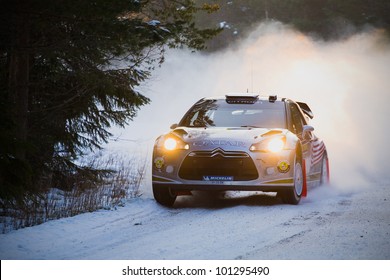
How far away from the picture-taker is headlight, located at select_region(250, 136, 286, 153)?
1107cm

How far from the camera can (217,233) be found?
8945 millimetres

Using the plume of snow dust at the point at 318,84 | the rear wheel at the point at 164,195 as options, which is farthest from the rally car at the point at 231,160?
the plume of snow dust at the point at 318,84

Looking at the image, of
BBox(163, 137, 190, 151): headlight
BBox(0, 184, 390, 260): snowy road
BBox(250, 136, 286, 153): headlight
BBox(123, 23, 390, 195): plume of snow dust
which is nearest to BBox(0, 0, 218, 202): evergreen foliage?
BBox(0, 184, 390, 260): snowy road

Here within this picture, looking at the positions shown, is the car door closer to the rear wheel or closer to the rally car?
the rally car

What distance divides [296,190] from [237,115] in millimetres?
1698

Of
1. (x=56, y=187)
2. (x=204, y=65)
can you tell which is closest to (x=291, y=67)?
(x=204, y=65)

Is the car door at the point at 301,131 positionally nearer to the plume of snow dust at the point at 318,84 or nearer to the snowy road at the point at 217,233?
→ the snowy road at the point at 217,233

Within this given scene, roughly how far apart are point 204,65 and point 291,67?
1359cm

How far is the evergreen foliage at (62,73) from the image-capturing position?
33.1 feet

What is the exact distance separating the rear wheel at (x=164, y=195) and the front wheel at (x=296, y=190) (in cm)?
173

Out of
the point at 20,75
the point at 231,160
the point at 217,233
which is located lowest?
the point at 217,233

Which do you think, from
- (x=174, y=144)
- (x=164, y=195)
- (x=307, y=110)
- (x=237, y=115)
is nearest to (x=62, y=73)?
(x=174, y=144)

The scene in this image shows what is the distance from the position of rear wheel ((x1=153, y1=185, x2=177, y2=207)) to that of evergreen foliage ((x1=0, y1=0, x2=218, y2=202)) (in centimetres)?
181

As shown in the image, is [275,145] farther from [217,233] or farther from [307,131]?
[217,233]
